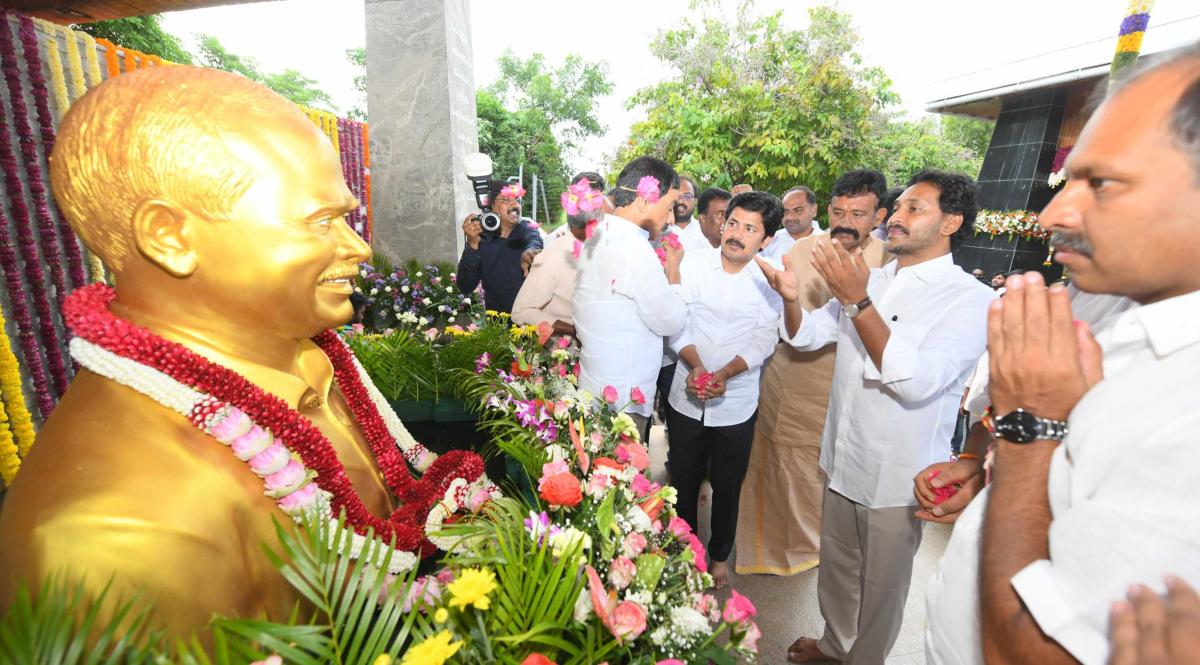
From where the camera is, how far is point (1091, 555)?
2.42 feet

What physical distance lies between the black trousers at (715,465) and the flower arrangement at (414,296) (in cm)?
263

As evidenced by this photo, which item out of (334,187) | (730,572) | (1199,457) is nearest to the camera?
(1199,457)

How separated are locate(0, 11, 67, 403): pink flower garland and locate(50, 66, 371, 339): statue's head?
3.23 meters

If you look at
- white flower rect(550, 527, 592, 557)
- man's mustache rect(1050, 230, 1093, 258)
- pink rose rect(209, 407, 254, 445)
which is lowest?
white flower rect(550, 527, 592, 557)

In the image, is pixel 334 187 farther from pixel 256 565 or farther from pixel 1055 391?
pixel 1055 391

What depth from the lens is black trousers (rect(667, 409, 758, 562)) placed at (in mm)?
3334

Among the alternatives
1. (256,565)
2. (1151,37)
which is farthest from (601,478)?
(1151,37)

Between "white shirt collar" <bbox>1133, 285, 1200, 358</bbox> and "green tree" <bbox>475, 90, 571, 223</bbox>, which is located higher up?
"green tree" <bbox>475, 90, 571, 223</bbox>

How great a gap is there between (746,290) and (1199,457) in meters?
2.58

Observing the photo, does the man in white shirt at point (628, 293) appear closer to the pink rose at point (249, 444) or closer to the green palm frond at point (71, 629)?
the pink rose at point (249, 444)

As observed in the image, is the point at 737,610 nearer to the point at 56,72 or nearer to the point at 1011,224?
the point at 56,72

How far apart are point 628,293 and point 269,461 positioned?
202cm

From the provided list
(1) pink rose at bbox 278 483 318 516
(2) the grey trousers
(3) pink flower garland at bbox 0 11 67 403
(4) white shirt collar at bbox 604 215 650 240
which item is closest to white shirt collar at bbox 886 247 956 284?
(2) the grey trousers

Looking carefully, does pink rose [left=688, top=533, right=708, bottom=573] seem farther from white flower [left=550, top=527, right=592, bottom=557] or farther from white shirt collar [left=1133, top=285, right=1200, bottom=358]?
white shirt collar [left=1133, top=285, right=1200, bottom=358]
